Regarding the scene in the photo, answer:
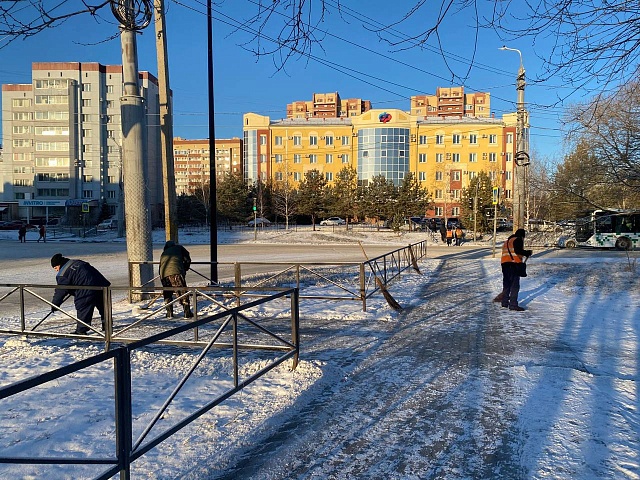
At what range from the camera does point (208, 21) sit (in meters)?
13.7

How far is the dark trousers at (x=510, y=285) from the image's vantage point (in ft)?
34.7

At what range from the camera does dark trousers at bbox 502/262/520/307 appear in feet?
34.7

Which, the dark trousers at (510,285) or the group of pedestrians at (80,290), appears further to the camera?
the dark trousers at (510,285)

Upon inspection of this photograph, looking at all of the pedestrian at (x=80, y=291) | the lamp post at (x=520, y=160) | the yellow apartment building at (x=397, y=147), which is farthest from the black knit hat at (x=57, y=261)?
the yellow apartment building at (x=397, y=147)

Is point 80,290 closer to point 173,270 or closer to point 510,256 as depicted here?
point 173,270

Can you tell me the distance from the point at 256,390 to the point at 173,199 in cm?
796

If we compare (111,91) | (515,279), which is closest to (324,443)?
(515,279)

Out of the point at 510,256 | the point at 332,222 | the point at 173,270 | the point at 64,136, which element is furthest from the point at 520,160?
the point at 64,136

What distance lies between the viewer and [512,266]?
10.5m

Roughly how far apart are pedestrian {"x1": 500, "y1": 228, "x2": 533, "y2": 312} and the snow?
61.0 inches

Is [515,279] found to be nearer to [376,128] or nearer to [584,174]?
[584,174]

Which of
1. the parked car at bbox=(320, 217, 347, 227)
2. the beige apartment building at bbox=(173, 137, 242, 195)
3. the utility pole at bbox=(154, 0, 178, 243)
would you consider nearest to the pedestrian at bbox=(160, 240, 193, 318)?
the utility pole at bbox=(154, 0, 178, 243)

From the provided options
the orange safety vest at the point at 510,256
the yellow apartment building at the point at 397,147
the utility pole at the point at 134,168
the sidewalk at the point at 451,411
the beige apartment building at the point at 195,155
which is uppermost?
the beige apartment building at the point at 195,155

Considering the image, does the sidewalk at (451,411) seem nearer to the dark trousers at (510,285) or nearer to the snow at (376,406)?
the snow at (376,406)
